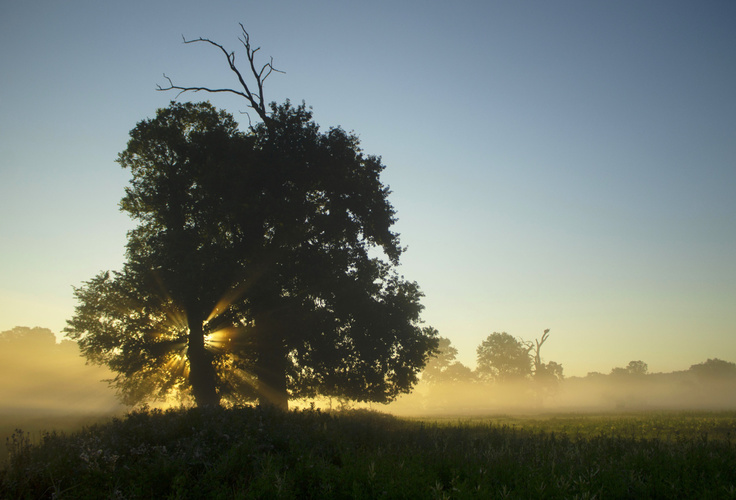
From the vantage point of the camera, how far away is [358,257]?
71.8ft

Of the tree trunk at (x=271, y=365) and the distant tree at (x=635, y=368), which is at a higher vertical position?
the tree trunk at (x=271, y=365)

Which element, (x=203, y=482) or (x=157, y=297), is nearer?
(x=203, y=482)

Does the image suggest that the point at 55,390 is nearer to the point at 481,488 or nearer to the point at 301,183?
the point at 301,183

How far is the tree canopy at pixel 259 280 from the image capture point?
779 inches

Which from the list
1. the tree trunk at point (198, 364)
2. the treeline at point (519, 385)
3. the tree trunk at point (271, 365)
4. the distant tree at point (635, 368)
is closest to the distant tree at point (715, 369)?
the treeline at point (519, 385)

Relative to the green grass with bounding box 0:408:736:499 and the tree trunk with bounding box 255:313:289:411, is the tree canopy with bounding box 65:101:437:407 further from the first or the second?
the green grass with bounding box 0:408:736:499

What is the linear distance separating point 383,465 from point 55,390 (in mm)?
82348

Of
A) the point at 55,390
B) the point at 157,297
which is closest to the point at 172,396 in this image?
the point at 157,297

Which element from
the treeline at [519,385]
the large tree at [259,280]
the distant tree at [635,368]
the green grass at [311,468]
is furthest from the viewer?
the distant tree at [635,368]

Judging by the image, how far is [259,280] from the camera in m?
18.9

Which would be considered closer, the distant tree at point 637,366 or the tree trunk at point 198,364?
the tree trunk at point 198,364

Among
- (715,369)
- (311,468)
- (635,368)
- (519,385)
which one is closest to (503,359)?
(519,385)

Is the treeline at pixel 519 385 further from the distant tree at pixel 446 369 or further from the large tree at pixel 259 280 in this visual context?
the large tree at pixel 259 280

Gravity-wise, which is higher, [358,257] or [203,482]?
[358,257]
